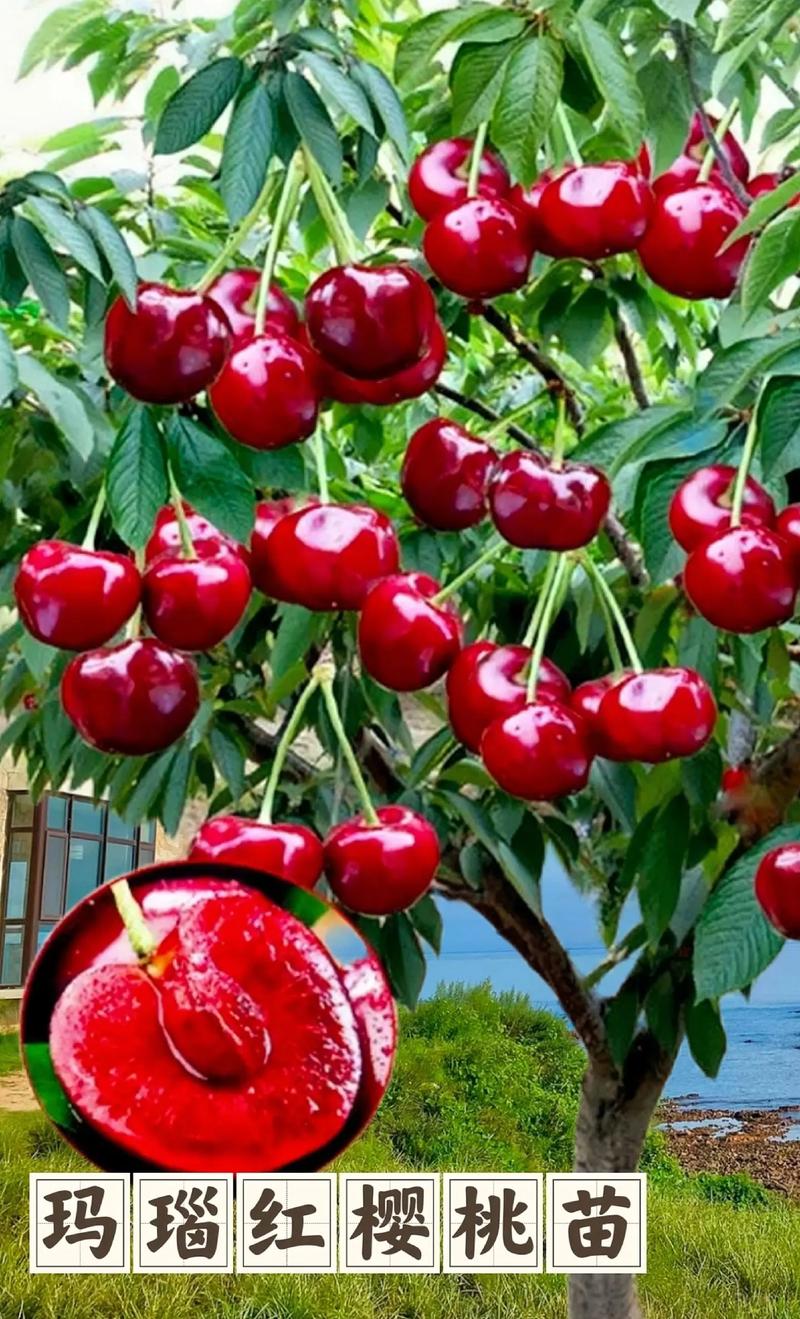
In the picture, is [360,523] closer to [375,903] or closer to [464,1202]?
[375,903]

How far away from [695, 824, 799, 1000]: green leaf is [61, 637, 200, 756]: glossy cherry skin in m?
0.20

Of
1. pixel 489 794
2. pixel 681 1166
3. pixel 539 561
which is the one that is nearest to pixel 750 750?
pixel 489 794

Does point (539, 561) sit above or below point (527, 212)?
below

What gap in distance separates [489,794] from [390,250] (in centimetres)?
48

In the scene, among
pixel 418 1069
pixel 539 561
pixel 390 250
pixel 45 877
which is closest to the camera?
pixel 390 250

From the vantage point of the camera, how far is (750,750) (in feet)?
3.96

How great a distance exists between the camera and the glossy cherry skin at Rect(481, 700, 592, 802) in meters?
0.45

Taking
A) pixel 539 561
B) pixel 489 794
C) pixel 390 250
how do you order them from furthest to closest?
pixel 489 794 → pixel 539 561 → pixel 390 250

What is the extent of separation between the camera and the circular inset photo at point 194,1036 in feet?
1.59

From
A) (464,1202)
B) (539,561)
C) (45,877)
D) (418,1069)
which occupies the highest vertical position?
(539,561)

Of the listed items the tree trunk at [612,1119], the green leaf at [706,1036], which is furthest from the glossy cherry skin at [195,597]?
the tree trunk at [612,1119]

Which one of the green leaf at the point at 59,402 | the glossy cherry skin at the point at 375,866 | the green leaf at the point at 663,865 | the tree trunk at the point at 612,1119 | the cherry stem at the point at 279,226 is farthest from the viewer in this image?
the tree trunk at the point at 612,1119

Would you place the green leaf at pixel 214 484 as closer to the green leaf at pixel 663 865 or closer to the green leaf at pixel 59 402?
the green leaf at pixel 59 402

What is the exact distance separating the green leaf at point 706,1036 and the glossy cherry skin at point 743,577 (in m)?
0.76
